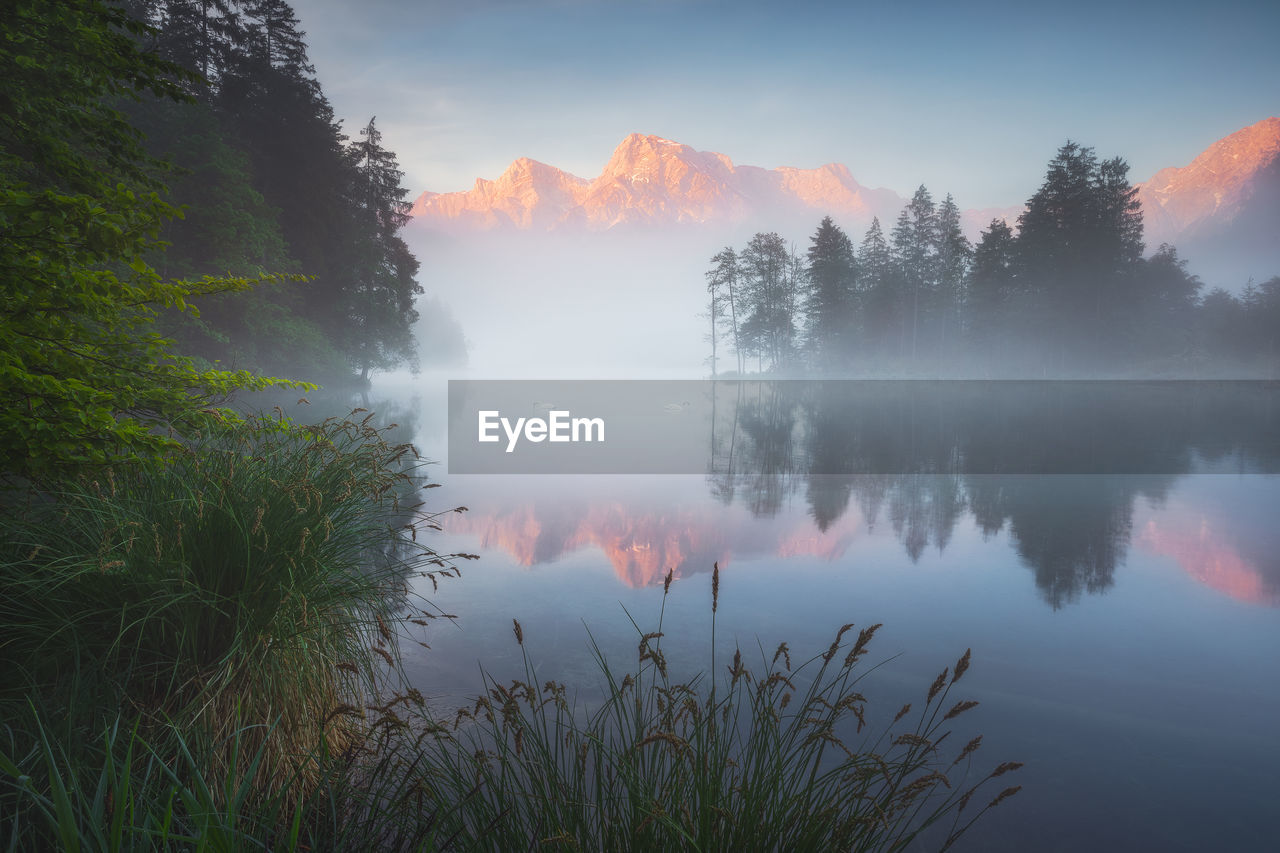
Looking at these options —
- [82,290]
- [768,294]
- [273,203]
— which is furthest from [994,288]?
[82,290]

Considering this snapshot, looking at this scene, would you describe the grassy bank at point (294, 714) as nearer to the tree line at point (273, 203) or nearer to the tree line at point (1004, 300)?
the tree line at point (273, 203)

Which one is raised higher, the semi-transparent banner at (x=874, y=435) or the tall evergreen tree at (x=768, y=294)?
the tall evergreen tree at (x=768, y=294)

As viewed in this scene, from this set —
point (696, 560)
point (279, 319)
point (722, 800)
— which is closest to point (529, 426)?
point (279, 319)

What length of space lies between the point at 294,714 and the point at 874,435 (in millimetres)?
19849

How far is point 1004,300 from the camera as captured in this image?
5191cm

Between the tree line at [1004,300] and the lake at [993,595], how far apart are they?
39178 mm

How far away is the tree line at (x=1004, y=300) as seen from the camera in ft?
164

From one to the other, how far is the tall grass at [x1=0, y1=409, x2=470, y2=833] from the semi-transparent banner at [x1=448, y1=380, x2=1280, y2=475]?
38.2ft

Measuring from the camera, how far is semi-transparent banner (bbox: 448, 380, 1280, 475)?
612 inches

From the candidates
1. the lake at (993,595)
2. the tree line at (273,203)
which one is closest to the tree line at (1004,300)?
the tree line at (273,203)

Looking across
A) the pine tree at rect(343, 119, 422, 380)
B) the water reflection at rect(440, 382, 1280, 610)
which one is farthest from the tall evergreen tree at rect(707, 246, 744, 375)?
the water reflection at rect(440, 382, 1280, 610)

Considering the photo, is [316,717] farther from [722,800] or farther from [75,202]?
[75,202]

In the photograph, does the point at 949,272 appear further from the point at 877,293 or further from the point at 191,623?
the point at 191,623

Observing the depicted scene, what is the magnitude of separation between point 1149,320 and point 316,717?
6402 centimetres
